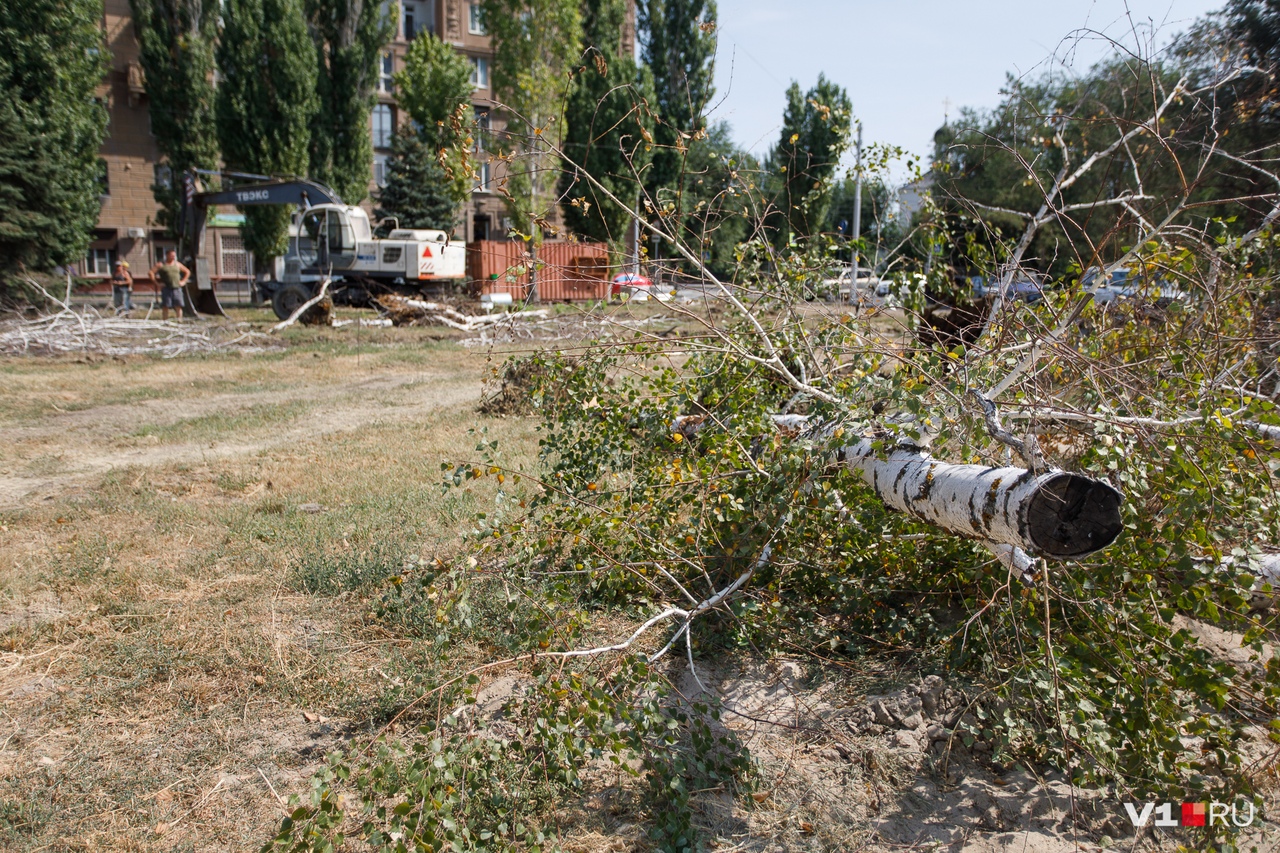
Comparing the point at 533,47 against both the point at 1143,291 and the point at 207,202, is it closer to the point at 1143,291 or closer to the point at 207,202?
the point at 207,202

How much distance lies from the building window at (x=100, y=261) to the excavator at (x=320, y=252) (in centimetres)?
1694

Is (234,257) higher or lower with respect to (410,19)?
lower

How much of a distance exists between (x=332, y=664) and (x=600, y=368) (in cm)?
194

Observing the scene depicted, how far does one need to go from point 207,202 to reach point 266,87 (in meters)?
7.79

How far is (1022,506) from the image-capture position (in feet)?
8.35

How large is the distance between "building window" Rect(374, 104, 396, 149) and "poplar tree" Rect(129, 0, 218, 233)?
47.2 feet

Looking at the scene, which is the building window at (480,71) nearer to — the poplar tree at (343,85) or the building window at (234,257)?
the building window at (234,257)

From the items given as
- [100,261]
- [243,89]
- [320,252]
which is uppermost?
[243,89]

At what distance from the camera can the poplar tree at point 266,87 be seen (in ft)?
79.5

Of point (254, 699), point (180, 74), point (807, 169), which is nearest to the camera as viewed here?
point (254, 699)

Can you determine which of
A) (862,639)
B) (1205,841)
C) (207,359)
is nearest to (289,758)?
(862,639)

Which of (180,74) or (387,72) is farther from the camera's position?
(387,72)

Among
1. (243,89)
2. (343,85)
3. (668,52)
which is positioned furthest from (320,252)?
(668,52)

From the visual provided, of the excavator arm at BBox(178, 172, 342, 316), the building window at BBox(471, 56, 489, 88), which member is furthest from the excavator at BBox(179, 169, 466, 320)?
the building window at BBox(471, 56, 489, 88)
